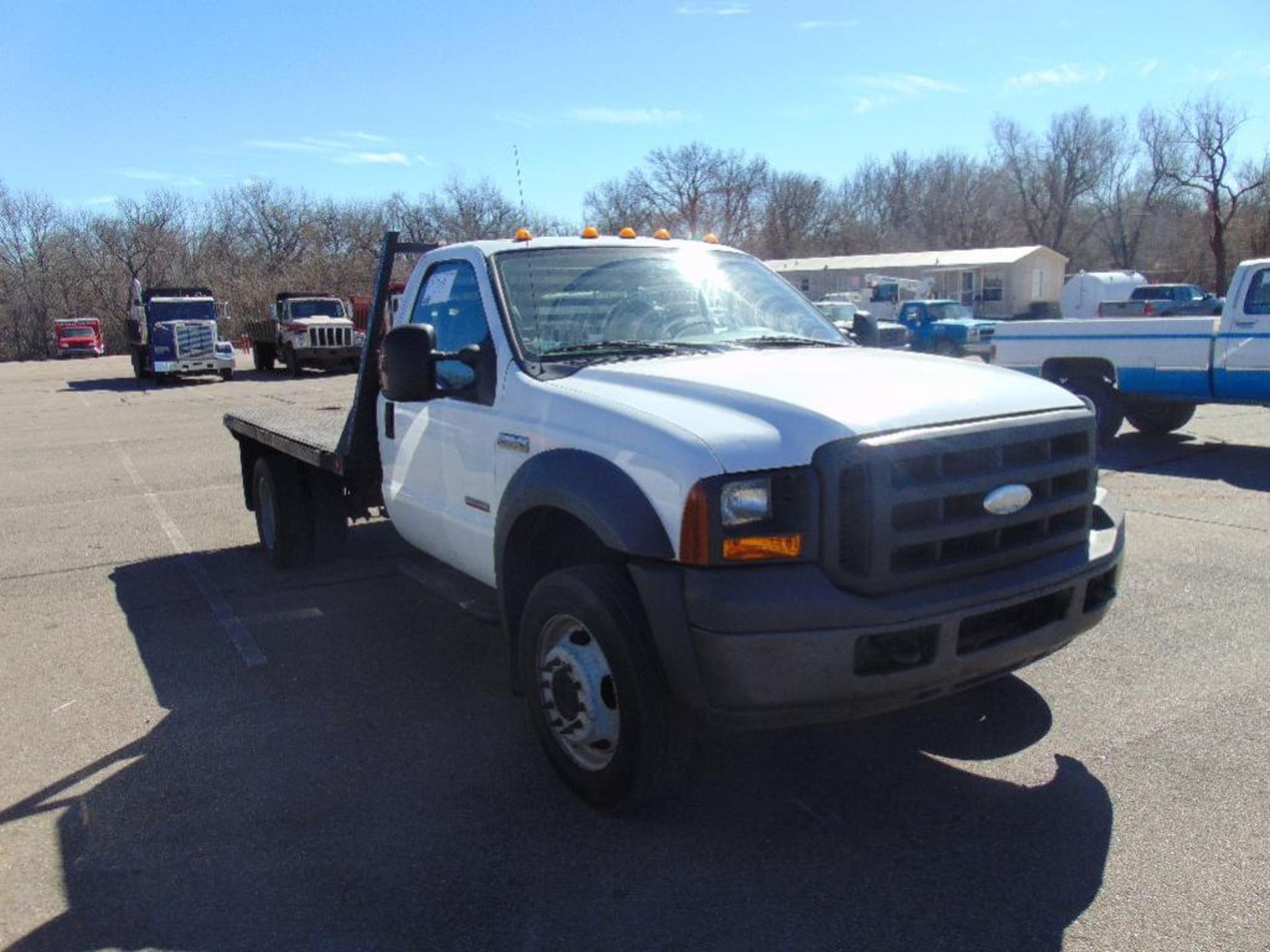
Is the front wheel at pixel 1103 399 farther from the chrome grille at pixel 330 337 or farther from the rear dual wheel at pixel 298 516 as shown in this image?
the chrome grille at pixel 330 337

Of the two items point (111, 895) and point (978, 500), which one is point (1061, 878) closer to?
point (978, 500)

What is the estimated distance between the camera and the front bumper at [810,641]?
9.81ft

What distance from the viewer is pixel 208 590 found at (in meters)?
6.82

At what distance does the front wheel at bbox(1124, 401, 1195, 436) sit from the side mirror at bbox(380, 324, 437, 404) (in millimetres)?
10485

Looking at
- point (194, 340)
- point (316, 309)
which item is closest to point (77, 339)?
point (316, 309)

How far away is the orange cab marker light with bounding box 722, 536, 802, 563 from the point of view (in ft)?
10.1

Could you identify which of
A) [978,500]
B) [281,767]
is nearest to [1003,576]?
[978,500]

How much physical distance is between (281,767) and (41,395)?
2762 cm

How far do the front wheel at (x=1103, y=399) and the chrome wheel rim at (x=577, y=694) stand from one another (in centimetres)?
983

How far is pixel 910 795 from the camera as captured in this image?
3707 mm

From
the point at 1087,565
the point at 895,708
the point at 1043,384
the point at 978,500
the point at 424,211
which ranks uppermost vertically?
the point at 424,211

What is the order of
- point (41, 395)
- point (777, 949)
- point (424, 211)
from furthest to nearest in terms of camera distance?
point (424, 211) → point (41, 395) → point (777, 949)

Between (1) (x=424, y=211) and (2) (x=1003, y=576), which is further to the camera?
(1) (x=424, y=211)

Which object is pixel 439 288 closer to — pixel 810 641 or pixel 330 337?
pixel 810 641
